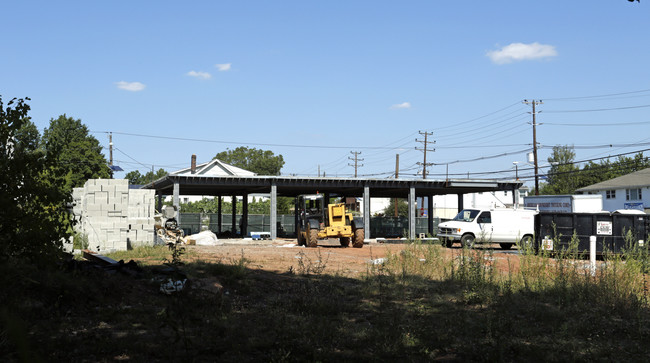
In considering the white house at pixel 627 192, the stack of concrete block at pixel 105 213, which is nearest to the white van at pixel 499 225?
the stack of concrete block at pixel 105 213

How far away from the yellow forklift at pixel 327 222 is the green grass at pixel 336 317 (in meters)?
16.9

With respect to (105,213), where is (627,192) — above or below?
above

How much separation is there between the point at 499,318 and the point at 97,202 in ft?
55.6

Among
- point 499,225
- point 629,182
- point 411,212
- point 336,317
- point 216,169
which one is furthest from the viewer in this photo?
point 216,169

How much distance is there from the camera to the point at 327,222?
29547mm

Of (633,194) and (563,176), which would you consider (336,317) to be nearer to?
(633,194)

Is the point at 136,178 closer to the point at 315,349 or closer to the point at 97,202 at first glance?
the point at 97,202

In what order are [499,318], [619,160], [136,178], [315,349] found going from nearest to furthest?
[315,349] → [499,318] → [619,160] → [136,178]

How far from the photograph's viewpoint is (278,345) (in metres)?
6.16

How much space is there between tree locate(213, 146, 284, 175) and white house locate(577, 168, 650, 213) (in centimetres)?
6995

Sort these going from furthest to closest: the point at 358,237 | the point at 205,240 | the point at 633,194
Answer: the point at 633,194 < the point at 205,240 < the point at 358,237

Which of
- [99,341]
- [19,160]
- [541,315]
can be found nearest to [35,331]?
[99,341]

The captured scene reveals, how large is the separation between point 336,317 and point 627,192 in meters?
58.4

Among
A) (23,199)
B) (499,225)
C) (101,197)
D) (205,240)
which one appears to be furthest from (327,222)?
(23,199)
